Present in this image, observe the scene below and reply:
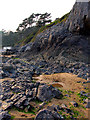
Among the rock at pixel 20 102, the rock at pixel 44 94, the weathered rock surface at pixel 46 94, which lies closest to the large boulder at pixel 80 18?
the weathered rock surface at pixel 46 94

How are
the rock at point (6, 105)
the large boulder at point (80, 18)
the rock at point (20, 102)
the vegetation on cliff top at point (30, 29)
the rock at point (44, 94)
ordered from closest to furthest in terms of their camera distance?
the rock at point (6, 105)
the rock at point (20, 102)
the rock at point (44, 94)
the large boulder at point (80, 18)
the vegetation on cliff top at point (30, 29)

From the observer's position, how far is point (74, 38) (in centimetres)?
2673

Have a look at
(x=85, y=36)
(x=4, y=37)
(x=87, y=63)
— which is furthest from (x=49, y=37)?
(x=4, y=37)

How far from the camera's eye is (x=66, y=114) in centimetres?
746

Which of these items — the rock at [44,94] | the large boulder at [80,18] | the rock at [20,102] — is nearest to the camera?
the rock at [20,102]

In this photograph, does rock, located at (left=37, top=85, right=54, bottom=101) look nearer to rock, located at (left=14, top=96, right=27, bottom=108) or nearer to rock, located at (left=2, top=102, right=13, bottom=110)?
rock, located at (left=14, top=96, right=27, bottom=108)

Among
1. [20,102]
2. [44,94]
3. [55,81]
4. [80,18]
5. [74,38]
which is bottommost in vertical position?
[55,81]

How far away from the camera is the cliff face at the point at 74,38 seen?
24.2m

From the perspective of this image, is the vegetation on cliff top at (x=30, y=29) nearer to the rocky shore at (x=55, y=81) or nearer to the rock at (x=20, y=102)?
the rocky shore at (x=55, y=81)

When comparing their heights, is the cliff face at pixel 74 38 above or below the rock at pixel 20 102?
above

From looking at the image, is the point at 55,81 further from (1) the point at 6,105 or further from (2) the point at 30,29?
(2) the point at 30,29

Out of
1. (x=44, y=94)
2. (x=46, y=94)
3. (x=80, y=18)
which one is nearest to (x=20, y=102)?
(x=44, y=94)

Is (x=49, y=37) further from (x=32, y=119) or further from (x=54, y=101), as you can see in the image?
(x=32, y=119)

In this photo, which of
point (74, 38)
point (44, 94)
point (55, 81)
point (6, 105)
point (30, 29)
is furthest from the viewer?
point (30, 29)
